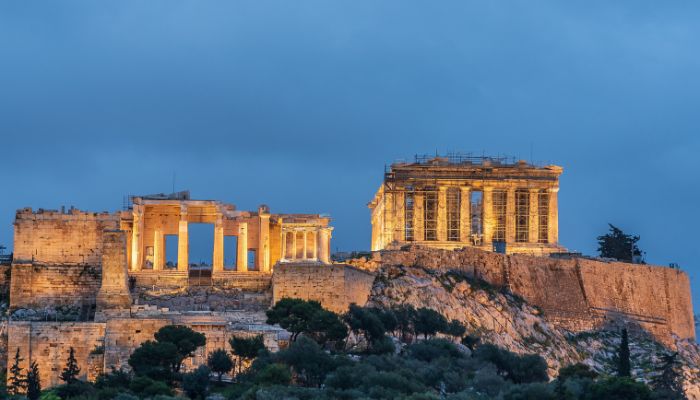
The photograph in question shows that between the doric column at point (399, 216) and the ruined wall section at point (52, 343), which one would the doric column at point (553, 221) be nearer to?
the doric column at point (399, 216)

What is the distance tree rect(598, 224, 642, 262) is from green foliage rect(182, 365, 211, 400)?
49.8 m

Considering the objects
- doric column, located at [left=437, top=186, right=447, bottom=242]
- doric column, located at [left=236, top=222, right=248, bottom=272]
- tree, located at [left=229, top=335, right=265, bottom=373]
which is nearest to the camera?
tree, located at [left=229, top=335, right=265, bottom=373]

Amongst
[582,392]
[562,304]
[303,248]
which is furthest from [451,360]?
[562,304]

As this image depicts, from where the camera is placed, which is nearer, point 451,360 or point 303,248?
point 451,360

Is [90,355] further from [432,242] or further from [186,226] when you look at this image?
[432,242]

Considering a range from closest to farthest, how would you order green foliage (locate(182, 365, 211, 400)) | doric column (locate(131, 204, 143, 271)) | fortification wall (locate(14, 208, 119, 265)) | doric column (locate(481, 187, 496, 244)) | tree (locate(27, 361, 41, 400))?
tree (locate(27, 361, 41, 400)) → green foliage (locate(182, 365, 211, 400)) → fortification wall (locate(14, 208, 119, 265)) → doric column (locate(131, 204, 143, 271)) → doric column (locate(481, 187, 496, 244))

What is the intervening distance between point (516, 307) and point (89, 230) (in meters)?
24.6

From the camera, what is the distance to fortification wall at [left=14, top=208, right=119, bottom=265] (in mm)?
93312

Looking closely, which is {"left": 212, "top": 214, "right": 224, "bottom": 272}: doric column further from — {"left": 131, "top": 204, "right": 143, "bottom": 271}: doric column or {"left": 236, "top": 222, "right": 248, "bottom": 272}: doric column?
{"left": 131, "top": 204, "right": 143, "bottom": 271}: doric column

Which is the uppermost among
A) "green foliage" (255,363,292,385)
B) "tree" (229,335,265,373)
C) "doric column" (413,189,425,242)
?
"doric column" (413,189,425,242)

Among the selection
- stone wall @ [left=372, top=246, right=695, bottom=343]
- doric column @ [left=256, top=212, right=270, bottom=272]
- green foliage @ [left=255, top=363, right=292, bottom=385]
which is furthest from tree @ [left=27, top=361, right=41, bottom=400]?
stone wall @ [left=372, top=246, right=695, bottom=343]

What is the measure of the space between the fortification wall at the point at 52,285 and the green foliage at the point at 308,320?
1027cm

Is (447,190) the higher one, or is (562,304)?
(447,190)

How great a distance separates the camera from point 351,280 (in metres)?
93.3
